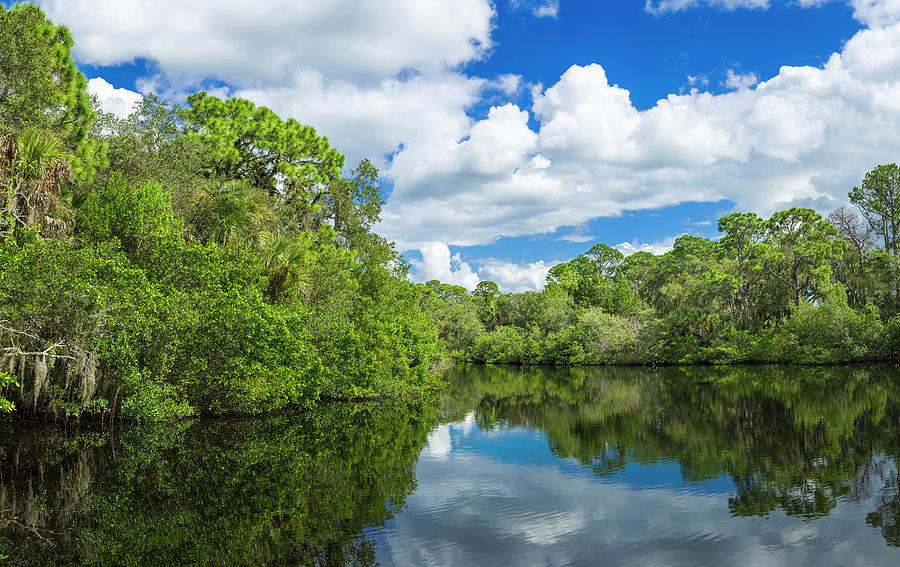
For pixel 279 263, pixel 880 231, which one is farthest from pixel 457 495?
pixel 880 231

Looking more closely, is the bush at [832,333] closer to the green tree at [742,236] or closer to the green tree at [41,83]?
the green tree at [742,236]

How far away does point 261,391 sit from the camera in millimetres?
18703

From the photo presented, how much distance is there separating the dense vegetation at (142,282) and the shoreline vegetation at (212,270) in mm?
66

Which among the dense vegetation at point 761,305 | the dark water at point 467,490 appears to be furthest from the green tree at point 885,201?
the dark water at point 467,490

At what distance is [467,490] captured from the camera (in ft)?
39.1

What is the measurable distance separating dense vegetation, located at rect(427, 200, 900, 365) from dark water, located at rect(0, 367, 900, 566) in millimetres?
23460

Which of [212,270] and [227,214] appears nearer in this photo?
[212,270]

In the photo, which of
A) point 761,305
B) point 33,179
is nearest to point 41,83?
point 33,179

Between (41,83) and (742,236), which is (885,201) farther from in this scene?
(41,83)

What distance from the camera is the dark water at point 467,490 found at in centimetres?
826

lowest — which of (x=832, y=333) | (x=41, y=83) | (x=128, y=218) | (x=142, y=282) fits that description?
(x=832, y=333)

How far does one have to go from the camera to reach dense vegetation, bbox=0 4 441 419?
14727 millimetres

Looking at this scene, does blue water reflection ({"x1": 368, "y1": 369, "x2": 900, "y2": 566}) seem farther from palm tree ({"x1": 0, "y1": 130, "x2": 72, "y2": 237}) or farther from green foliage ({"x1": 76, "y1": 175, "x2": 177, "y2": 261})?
palm tree ({"x1": 0, "y1": 130, "x2": 72, "y2": 237})

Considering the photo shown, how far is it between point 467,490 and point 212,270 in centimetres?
1088
